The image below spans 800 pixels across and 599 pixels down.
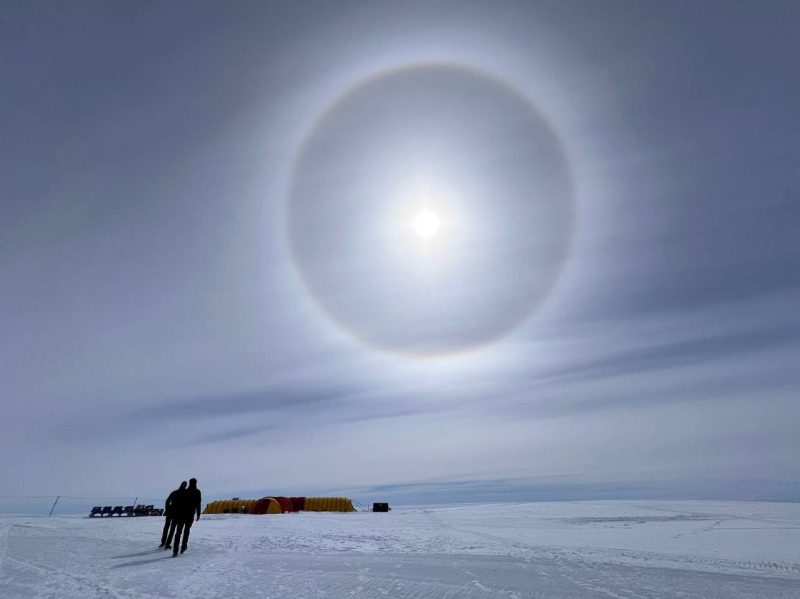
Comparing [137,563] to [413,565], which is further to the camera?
[413,565]

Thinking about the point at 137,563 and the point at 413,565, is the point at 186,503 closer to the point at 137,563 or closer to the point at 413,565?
the point at 137,563

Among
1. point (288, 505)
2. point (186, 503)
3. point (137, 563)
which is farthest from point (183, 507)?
point (288, 505)

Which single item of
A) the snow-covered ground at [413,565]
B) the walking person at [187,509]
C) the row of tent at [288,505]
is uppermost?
the row of tent at [288,505]

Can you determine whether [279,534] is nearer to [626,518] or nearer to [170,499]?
[170,499]

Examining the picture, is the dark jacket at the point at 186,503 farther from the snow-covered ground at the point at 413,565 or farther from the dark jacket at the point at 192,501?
the snow-covered ground at the point at 413,565

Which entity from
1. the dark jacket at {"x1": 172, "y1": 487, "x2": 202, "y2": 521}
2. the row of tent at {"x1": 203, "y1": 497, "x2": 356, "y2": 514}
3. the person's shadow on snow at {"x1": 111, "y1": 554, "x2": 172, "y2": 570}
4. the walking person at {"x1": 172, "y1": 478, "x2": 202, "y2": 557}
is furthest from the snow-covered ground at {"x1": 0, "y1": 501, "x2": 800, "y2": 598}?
the row of tent at {"x1": 203, "y1": 497, "x2": 356, "y2": 514}

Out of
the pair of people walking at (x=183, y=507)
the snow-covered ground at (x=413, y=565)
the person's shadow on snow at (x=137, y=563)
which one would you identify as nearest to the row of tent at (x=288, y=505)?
the snow-covered ground at (x=413, y=565)

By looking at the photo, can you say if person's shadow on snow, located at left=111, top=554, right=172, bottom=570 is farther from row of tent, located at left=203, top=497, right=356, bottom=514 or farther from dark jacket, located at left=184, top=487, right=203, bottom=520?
row of tent, located at left=203, top=497, right=356, bottom=514

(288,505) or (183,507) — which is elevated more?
(288,505)
